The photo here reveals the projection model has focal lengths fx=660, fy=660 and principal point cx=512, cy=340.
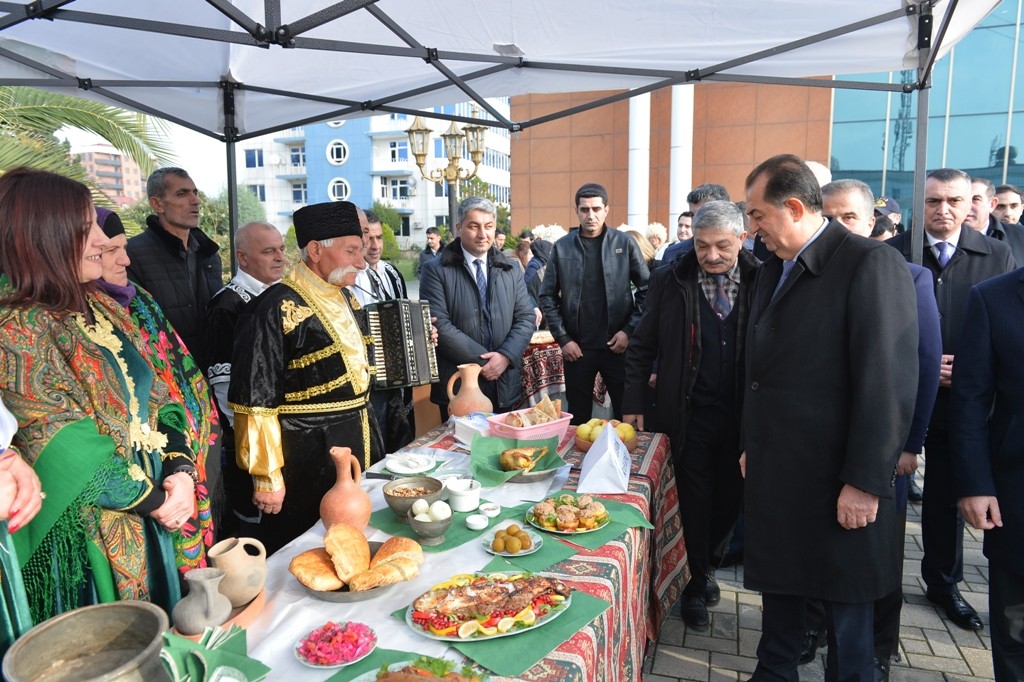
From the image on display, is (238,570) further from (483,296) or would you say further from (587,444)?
(483,296)

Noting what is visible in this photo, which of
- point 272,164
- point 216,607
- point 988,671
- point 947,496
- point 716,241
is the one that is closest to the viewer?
point 216,607

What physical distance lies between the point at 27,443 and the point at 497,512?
134 centimetres

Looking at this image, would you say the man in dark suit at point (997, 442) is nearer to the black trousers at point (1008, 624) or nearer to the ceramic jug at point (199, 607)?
the black trousers at point (1008, 624)

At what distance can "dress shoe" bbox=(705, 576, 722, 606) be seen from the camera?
3485 millimetres

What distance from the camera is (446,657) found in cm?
145

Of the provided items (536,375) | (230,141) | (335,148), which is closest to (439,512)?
(536,375)

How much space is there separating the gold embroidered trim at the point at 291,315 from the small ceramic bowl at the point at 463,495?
941mm

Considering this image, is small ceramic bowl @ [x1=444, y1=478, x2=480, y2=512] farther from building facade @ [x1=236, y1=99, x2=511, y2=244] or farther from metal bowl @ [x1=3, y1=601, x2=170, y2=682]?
building facade @ [x1=236, y1=99, x2=511, y2=244]

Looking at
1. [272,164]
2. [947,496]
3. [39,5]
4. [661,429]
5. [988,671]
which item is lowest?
[988,671]

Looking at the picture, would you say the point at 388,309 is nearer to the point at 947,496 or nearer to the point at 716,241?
the point at 716,241

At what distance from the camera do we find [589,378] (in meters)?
4.79

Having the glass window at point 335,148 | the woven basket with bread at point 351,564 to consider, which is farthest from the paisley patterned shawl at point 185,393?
the glass window at point 335,148

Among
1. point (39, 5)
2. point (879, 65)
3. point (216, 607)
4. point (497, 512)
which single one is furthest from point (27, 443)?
point (879, 65)

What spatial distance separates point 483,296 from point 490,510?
2271 millimetres
